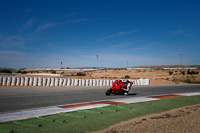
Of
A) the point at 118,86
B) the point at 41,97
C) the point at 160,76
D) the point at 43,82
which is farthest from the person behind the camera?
the point at 160,76

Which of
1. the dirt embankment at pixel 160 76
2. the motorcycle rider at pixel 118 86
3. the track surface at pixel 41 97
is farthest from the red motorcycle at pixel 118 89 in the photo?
the dirt embankment at pixel 160 76

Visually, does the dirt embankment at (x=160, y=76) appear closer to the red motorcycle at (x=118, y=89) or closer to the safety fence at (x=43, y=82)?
the safety fence at (x=43, y=82)

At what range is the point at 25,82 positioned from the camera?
2180 centimetres

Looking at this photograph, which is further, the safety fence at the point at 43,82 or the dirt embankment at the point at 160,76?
the dirt embankment at the point at 160,76

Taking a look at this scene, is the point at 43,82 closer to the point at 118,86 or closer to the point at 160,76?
the point at 118,86

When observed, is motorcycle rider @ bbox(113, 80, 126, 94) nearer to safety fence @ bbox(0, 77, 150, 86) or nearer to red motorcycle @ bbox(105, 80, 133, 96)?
red motorcycle @ bbox(105, 80, 133, 96)

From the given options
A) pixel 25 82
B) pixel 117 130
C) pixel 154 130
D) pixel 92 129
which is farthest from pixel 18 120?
pixel 25 82

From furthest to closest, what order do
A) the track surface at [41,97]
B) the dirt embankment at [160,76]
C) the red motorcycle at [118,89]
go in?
the dirt embankment at [160,76] < the red motorcycle at [118,89] < the track surface at [41,97]

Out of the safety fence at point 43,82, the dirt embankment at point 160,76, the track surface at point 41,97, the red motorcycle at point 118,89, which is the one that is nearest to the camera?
the track surface at point 41,97

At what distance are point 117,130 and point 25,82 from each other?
18.5m

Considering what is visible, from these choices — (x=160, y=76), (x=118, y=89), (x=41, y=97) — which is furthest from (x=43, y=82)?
(x=160, y=76)

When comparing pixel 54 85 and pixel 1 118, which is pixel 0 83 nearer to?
pixel 54 85

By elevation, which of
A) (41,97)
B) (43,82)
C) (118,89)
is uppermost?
(43,82)

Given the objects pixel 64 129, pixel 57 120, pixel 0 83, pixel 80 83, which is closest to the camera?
pixel 64 129
